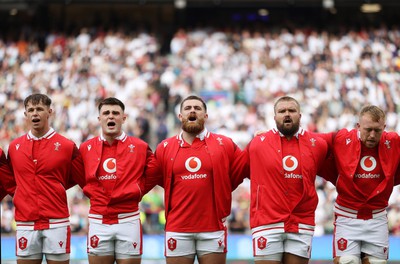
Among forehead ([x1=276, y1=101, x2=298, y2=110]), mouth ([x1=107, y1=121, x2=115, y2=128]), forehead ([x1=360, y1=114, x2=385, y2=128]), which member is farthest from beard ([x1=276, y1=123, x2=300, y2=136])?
mouth ([x1=107, y1=121, x2=115, y2=128])

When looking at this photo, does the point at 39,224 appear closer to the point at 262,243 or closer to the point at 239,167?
the point at 239,167

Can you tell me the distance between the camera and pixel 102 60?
24.9 m

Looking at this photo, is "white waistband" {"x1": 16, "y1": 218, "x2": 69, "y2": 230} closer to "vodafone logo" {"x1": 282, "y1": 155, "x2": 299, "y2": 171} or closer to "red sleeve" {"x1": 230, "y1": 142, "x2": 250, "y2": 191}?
"red sleeve" {"x1": 230, "y1": 142, "x2": 250, "y2": 191}

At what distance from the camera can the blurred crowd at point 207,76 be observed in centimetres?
2183

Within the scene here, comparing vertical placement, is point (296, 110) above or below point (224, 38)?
below

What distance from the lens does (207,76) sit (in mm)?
23969

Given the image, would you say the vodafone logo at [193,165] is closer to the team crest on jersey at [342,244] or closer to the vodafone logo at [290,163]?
the vodafone logo at [290,163]

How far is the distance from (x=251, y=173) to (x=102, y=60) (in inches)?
624

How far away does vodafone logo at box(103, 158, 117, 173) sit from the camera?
9.91 meters

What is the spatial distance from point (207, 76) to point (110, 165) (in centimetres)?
1420

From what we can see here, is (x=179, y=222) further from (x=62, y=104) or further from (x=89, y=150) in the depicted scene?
(x=62, y=104)

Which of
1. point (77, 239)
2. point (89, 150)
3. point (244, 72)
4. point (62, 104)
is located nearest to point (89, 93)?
point (62, 104)

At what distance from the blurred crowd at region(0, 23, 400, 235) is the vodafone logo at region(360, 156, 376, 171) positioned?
9.37m

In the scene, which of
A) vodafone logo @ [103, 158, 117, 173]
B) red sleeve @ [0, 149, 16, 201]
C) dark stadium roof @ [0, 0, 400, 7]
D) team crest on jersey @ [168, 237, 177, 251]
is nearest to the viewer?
team crest on jersey @ [168, 237, 177, 251]
